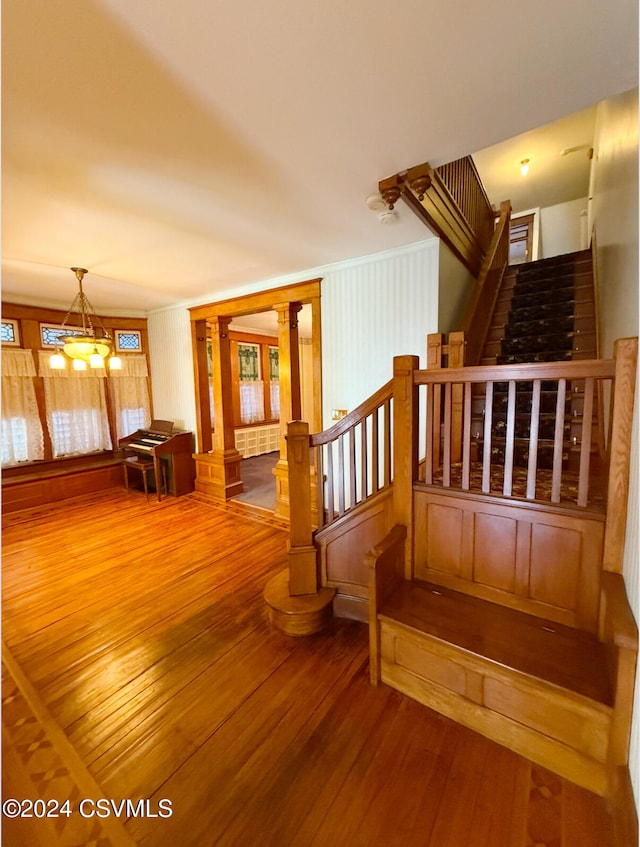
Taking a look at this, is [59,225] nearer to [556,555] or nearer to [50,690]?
[50,690]

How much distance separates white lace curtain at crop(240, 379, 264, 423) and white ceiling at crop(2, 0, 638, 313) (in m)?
4.68

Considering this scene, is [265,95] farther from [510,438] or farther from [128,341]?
[128,341]

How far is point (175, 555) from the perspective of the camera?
142 inches

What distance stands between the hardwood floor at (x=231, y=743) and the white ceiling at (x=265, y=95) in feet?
9.31

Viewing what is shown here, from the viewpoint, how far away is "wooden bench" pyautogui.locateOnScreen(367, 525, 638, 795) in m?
1.53

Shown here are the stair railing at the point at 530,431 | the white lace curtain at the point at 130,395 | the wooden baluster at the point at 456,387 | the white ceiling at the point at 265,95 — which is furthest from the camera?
the white lace curtain at the point at 130,395

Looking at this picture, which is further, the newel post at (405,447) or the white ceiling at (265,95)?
the newel post at (405,447)

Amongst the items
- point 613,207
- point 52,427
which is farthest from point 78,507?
point 613,207

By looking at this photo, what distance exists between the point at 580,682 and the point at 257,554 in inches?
104

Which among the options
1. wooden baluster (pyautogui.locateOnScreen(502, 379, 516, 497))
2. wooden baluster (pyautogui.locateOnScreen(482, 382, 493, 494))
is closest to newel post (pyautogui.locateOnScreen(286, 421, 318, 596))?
wooden baluster (pyautogui.locateOnScreen(482, 382, 493, 494))

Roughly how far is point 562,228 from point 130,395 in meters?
7.66

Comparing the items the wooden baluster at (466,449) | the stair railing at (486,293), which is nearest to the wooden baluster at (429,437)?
the wooden baluster at (466,449)

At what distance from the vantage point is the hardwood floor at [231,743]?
147cm

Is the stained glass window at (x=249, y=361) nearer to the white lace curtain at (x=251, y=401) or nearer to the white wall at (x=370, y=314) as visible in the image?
the white lace curtain at (x=251, y=401)
